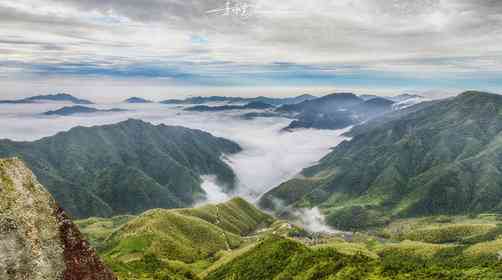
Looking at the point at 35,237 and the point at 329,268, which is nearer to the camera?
the point at 35,237

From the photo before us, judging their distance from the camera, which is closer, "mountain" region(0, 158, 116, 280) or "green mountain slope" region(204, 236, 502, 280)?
"mountain" region(0, 158, 116, 280)

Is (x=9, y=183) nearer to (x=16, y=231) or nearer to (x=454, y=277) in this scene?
(x=16, y=231)

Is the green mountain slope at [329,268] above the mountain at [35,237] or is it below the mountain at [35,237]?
below

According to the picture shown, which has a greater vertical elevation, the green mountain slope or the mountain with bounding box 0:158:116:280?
the mountain with bounding box 0:158:116:280

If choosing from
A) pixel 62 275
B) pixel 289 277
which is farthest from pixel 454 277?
pixel 62 275

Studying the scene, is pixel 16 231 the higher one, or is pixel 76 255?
pixel 16 231

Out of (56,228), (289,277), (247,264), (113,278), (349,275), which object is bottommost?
(247,264)

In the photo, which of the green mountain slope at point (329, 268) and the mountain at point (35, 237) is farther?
the green mountain slope at point (329, 268)

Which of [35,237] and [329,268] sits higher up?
[35,237]
